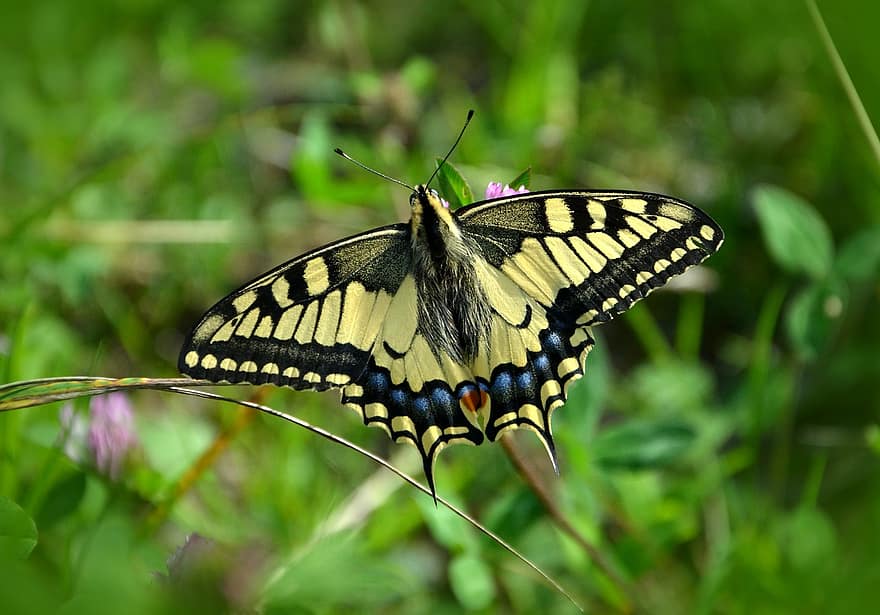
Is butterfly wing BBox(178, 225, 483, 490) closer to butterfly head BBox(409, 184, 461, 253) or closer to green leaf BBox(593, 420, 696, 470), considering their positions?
butterfly head BBox(409, 184, 461, 253)

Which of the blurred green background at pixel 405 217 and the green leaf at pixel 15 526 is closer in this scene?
the green leaf at pixel 15 526

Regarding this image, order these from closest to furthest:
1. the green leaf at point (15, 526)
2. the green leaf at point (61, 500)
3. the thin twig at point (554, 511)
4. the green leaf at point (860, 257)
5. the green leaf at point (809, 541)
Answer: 1. the green leaf at point (15, 526)
2. the thin twig at point (554, 511)
3. the green leaf at point (61, 500)
4. the green leaf at point (809, 541)
5. the green leaf at point (860, 257)

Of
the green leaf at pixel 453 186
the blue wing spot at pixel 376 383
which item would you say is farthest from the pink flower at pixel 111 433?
the green leaf at pixel 453 186

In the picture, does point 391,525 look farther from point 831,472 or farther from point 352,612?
point 831,472

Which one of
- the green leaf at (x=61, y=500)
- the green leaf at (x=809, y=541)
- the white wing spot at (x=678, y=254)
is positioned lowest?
the green leaf at (x=809, y=541)

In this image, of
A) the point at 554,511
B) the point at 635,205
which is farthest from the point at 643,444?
the point at 635,205

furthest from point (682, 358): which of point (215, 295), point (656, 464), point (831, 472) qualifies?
point (215, 295)

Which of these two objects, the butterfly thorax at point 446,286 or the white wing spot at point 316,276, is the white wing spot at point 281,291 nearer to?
the white wing spot at point 316,276

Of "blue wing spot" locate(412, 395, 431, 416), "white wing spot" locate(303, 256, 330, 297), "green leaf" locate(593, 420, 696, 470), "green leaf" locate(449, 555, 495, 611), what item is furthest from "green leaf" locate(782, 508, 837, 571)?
"white wing spot" locate(303, 256, 330, 297)
